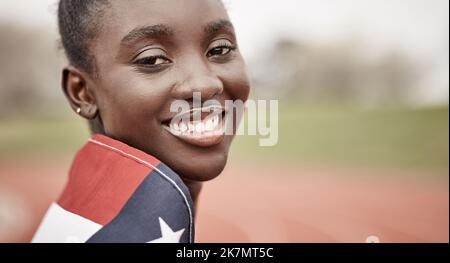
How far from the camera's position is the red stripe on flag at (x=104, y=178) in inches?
35.9

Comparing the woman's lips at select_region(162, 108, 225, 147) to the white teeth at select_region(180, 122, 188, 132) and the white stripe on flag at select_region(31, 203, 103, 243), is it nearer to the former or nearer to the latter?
the white teeth at select_region(180, 122, 188, 132)

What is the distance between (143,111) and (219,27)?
0.25 metres

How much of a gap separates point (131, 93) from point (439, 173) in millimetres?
2432

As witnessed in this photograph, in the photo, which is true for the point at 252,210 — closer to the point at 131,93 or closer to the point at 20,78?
the point at 20,78

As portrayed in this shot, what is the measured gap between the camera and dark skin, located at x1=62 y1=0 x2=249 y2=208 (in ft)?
3.23

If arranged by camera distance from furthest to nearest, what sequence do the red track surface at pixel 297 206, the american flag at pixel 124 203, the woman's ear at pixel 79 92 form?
1. the red track surface at pixel 297 206
2. the woman's ear at pixel 79 92
3. the american flag at pixel 124 203

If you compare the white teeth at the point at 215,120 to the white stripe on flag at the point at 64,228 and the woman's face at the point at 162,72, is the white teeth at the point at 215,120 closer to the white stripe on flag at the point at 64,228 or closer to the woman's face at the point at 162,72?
the woman's face at the point at 162,72

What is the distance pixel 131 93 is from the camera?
100 cm

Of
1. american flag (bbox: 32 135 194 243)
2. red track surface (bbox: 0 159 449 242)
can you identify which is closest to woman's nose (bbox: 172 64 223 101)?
american flag (bbox: 32 135 194 243)

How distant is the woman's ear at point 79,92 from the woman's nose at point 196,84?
23 cm

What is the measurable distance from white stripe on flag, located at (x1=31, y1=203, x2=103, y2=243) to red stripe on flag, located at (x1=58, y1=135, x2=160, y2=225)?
0.01 meters

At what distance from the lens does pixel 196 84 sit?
0.97 metres

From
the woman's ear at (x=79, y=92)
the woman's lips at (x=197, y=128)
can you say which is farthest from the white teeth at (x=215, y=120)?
the woman's ear at (x=79, y=92)
